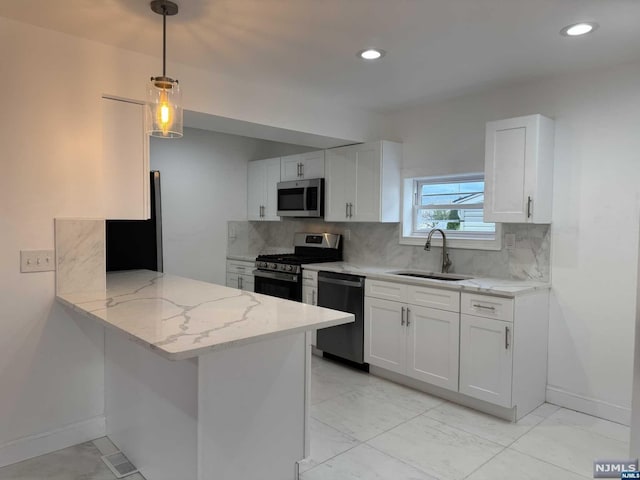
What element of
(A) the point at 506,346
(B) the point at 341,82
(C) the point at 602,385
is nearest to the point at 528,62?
(B) the point at 341,82

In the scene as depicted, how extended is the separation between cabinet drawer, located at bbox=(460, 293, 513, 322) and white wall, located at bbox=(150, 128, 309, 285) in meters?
3.12

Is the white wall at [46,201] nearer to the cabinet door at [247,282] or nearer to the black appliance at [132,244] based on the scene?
the black appliance at [132,244]

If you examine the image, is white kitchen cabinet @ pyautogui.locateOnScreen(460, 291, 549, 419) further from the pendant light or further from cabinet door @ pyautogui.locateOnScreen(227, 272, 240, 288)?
cabinet door @ pyautogui.locateOnScreen(227, 272, 240, 288)

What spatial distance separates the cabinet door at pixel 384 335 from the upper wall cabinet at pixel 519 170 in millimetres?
1060

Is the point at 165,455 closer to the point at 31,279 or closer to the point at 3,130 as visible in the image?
the point at 31,279

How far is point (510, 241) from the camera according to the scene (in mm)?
3520

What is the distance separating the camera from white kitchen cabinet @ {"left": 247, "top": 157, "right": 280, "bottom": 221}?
5.27 meters

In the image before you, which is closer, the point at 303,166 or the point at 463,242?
the point at 463,242

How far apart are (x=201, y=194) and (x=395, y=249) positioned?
238 cm

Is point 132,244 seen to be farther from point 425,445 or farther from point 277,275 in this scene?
point 425,445

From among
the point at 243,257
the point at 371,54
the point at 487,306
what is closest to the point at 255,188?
the point at 243,257

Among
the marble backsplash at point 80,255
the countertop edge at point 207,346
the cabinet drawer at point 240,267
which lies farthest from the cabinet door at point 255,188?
the countertop edge at point 207,346

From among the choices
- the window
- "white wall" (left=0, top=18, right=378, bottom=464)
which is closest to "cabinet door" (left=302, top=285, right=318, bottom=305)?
the window

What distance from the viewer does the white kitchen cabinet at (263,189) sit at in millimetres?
5273
